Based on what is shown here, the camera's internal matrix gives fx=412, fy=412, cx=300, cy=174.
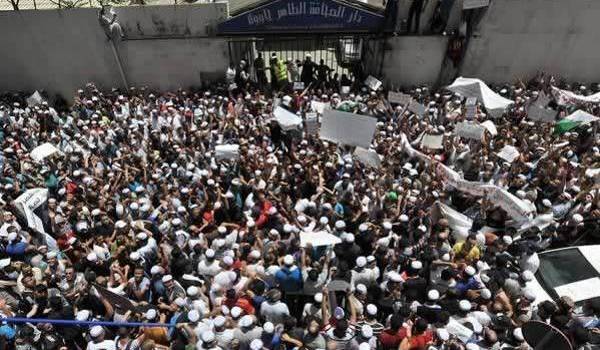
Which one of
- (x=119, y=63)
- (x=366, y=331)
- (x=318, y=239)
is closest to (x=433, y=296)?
(x=366, y=331)

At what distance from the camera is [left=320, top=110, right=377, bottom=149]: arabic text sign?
747 centimetres

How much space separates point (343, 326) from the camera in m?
4.35

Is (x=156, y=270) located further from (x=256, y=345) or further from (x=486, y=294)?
(x=486, y=294)

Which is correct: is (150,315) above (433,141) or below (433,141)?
below

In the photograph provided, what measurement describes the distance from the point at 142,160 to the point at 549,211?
7226mm

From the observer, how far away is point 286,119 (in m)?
8.67

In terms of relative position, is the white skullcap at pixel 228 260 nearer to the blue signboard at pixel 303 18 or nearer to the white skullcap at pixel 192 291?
the white skullcap at pixel 192 291

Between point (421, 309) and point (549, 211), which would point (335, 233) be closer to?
point (421, 309)

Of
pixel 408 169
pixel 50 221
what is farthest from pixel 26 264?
pixel 408 169

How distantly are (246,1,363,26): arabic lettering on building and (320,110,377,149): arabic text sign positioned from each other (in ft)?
16.6

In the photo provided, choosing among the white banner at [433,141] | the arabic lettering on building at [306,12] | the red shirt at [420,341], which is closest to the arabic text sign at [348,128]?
the white banner at [433,141]

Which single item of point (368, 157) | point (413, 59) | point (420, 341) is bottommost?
point (420, 341)

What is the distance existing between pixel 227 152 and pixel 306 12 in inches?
234

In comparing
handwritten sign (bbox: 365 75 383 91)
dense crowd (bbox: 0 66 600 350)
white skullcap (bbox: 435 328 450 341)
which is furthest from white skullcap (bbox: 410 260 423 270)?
handwritten sign (bbox: 365 75 383 91)
